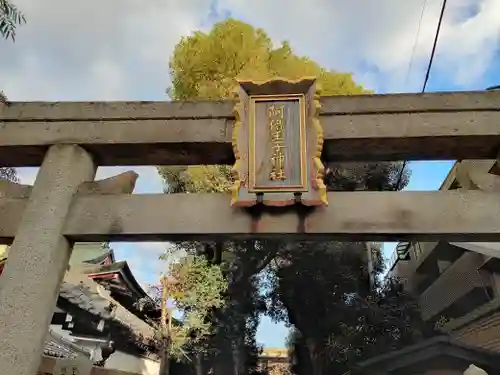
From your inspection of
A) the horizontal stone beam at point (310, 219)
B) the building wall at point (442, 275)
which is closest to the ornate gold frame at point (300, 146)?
the horizontal stone beam at point (310, 219)

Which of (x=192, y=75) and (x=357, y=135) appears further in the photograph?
(x=192, y=75)

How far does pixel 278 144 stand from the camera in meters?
3.41

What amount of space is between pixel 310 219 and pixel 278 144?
67 centimetres

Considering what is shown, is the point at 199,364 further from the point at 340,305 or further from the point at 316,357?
the point at 340,305

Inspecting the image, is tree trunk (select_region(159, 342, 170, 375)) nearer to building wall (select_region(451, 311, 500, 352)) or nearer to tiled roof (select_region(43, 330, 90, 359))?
tiled roof (select_region(43, 330, 90, 359))

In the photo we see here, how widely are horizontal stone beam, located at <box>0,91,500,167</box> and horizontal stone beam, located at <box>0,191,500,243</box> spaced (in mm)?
514

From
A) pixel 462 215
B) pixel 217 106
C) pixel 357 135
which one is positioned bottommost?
pixel 462 215

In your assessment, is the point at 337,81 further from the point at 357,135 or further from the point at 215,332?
the point at 357,135

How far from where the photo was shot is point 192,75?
15.9m

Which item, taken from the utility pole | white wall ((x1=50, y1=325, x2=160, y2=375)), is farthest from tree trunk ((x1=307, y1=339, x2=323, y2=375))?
white wall ((x1=50, y1=325, x2=160, y2=375))

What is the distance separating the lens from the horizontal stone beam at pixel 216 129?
11.5ft

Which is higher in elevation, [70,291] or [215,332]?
[215,332]

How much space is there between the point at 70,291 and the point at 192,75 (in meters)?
10.5

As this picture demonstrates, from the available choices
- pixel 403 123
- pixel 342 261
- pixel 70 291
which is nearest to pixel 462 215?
pixel 403 123
